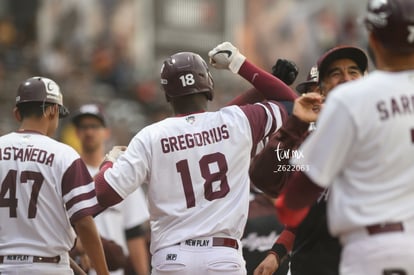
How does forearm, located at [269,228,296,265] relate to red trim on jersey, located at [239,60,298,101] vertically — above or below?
below

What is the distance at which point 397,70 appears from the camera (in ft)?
17.5

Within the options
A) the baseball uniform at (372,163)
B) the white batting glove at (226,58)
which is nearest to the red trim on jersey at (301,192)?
the baseball uniform at (372,163)

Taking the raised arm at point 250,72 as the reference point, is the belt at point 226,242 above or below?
below

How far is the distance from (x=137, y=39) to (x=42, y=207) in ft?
83.0

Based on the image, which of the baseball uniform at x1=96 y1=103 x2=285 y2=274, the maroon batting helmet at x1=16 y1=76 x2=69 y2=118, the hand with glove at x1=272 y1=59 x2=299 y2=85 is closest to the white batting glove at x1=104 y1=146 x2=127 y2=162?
the baseball uniform at x1=96 y1=103 x2=285 y2=274

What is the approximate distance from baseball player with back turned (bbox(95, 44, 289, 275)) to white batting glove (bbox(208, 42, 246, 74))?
0.36 meters

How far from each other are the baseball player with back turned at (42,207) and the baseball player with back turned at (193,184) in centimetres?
32

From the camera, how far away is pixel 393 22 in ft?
17.2

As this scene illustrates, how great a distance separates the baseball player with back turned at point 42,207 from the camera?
24.0ft

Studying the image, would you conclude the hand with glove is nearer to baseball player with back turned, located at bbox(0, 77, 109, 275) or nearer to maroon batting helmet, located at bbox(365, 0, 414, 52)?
baseball player with back turned, located at bbox(0, 77, 109, 275)

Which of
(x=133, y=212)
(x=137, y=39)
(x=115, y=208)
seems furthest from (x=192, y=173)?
(x=137, y=39)

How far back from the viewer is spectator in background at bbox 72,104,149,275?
1014cm

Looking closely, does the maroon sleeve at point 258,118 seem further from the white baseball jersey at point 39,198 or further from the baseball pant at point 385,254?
the baseball pant at point 385,254

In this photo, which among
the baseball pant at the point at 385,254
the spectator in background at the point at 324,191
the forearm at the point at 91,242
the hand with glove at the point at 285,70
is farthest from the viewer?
the hand with glove at the point at 285,70
